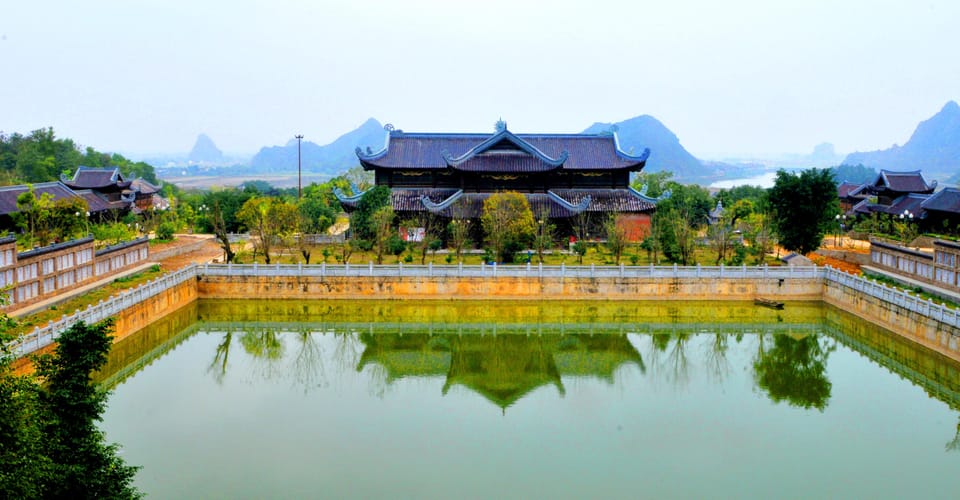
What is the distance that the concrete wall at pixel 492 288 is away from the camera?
1332 inches

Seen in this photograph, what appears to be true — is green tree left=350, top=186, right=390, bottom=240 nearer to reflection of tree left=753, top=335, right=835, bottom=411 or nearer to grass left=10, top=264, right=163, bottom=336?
grass left=10, top=264, right=163, bottom=336

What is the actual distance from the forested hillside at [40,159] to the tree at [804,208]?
55.4 m

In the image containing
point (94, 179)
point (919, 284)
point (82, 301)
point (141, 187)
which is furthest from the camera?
point (141, 187)

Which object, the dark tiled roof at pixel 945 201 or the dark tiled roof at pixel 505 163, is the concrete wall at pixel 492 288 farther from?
the dark tiled roof at pixel 945 201

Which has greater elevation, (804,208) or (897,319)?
(804,208)

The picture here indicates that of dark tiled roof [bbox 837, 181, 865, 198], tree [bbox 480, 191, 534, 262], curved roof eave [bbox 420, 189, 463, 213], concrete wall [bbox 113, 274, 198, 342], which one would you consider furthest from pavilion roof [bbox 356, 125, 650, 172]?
dark tiled roof [bbox 837, 181, 865, 198]

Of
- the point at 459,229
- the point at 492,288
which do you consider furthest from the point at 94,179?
the point at 492,288

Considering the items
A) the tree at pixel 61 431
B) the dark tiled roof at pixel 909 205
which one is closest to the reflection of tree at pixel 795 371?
the tree at pixel 61 431

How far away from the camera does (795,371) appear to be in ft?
85.1

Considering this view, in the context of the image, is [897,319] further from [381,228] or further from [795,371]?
[381,228]

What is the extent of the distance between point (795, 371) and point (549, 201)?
19672 millimetres

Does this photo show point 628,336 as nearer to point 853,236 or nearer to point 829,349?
point 829,349

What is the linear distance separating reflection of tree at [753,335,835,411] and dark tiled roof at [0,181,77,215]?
1333 inches

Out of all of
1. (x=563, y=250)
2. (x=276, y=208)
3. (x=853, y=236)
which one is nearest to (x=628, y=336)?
(x=563, y=250)
